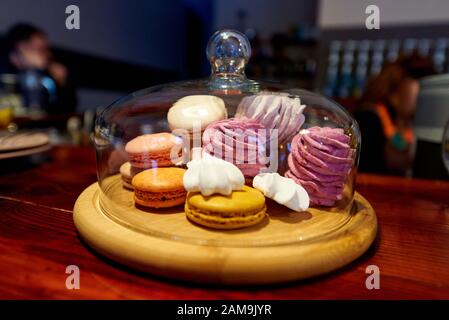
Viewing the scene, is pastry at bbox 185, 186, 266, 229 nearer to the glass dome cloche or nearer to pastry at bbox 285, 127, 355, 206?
the glass dome cloche

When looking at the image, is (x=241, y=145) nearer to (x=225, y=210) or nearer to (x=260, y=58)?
(x=225, y=210)

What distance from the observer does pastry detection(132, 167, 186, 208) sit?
0.60 m

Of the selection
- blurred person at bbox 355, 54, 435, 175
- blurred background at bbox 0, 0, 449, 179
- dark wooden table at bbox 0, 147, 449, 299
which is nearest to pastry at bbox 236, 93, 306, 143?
dark wooden table at bbox 0, 147, 449, 299

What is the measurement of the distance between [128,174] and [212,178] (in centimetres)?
28

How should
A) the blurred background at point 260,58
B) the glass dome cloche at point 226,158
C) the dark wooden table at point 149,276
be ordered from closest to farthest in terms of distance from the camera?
the dark wooden table at point 149,276 < the glass dome cloche at point 226,158 < the blurred background at point 260,58

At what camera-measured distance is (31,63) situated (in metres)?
2.64

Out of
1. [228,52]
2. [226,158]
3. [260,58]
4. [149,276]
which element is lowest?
[149,276]

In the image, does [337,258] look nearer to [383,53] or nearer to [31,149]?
[31,149]

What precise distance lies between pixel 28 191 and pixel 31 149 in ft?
0.73

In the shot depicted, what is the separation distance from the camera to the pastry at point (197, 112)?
2.31 feet

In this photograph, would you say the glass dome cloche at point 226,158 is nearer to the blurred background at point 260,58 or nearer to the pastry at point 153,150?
the pastry at point 153,150

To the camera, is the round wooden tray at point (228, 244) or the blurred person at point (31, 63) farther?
the blurred person at point (31, 63)

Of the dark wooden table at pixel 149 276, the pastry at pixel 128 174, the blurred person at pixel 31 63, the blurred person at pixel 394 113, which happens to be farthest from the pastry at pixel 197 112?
the blurred person at pixel 31 63

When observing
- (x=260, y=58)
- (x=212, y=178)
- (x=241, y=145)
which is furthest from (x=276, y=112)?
(x=260, y=58)
